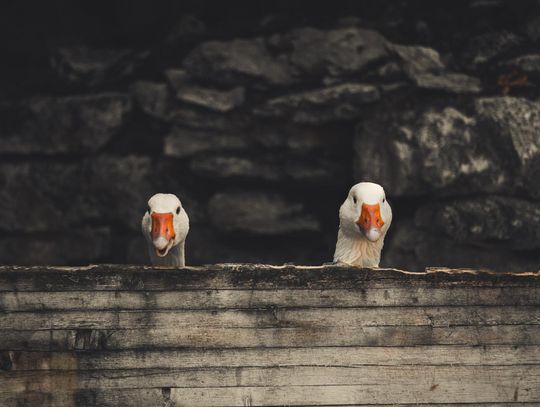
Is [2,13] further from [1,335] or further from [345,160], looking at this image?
[1,335]

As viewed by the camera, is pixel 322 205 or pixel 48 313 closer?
pixel 48 313

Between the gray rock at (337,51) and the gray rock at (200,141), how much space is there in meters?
0.95

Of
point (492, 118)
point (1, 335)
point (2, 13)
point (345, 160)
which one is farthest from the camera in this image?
point (2, 13)

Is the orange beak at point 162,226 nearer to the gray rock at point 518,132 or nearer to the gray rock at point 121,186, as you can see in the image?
the gray rock at point 121,186

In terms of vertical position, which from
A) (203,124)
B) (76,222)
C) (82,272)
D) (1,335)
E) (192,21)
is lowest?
(1,335)

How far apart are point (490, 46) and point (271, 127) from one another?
7.31 feet

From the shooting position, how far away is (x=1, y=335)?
4754 millimetres

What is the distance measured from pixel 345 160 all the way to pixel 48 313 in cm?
496

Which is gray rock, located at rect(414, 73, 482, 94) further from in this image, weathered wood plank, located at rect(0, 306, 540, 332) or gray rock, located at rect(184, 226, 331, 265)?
weathered wood plank, located at rect(0, 306, 540, 332)

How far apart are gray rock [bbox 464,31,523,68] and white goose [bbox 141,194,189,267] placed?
3439mm

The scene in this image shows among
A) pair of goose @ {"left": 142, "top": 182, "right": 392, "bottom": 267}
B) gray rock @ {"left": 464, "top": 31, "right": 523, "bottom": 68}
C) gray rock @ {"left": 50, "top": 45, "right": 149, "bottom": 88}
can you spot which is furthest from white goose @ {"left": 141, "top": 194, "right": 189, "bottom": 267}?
gray rock @ {"left": 464, "top": 31, "right": 523, "bottom": 68}

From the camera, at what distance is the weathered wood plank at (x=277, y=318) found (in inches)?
188

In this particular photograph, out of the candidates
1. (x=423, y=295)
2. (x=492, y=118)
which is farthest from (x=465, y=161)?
(x=423, y=295)

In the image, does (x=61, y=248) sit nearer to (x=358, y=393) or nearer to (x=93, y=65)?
(x=93, y=65)
